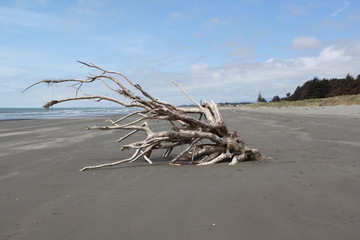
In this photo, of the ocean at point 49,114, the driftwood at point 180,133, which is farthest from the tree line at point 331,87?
the driftwood at point 180,133

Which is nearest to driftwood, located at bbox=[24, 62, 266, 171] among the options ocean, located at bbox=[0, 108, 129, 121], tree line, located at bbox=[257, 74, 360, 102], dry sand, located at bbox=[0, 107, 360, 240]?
dry sand, located at bbox=[0, 107, 360, 240]

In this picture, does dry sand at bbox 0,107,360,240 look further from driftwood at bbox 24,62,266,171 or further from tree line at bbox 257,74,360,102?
tree line at bbox 257,74,360,102

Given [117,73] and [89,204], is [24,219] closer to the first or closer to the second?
[89,204]

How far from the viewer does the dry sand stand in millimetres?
2529

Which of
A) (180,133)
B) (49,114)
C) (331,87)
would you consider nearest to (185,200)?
(180,133)

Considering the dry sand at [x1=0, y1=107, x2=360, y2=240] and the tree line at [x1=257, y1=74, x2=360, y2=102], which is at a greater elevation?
the tree line at [x1=257, y1=74, x2=360, y2=102]

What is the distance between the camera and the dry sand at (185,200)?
2.53 metres

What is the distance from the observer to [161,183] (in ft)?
13.5

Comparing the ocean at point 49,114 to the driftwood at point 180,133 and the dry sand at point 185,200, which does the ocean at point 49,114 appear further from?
the dry sand at point 185,200

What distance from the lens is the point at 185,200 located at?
331cm

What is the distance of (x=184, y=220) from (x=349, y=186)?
2241 mm

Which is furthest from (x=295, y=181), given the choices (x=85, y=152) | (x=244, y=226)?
(x=85, y=152)

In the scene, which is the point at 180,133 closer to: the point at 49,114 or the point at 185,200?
the point at 185,200

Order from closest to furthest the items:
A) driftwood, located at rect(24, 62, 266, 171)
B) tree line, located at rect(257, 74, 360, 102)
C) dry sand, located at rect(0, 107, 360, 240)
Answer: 1. dry sand, located at rect(0, 107, 360, 240)
2. driftwood, located at rect(24, 62, 266, 171)
3. tree line, located at rect(257, 74, 360, 102)
